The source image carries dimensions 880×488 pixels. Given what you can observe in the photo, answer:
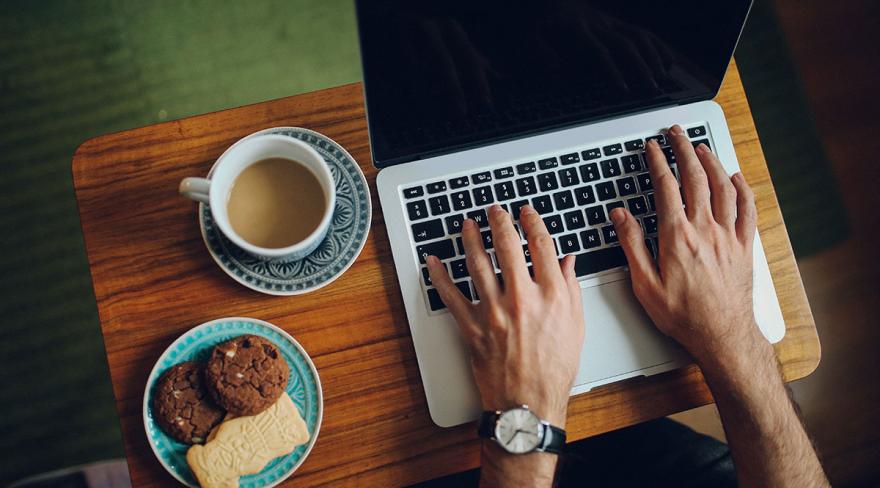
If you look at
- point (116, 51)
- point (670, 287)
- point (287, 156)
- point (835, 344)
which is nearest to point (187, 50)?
point (116, 51)

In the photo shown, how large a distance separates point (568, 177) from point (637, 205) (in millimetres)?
92

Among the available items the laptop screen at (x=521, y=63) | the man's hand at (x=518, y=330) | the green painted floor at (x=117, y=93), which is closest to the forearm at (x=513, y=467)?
the man's hand at (x=518, y=330)

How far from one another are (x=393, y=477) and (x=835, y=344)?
101 centimetres

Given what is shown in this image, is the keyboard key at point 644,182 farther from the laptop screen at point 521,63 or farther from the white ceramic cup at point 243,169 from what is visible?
the white ceramic cup at point 243,169

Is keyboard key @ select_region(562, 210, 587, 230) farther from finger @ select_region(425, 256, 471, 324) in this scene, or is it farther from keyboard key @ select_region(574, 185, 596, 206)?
finger @ select_region(425, 256, 471, 324)

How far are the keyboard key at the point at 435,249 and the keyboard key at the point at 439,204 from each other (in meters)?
0.03

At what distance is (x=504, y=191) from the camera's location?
75 cm

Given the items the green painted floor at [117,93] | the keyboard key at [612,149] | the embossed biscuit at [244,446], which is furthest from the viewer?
the green painted floor at [117,93]

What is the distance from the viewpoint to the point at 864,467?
46.9 inches

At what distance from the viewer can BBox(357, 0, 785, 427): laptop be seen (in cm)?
64

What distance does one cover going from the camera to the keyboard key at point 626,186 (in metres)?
0.76

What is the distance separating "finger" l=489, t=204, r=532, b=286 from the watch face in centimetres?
15

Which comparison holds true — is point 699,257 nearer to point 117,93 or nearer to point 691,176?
point 691,176

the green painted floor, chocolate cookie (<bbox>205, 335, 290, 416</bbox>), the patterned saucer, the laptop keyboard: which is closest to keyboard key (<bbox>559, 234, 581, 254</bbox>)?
the laptop keyboard
